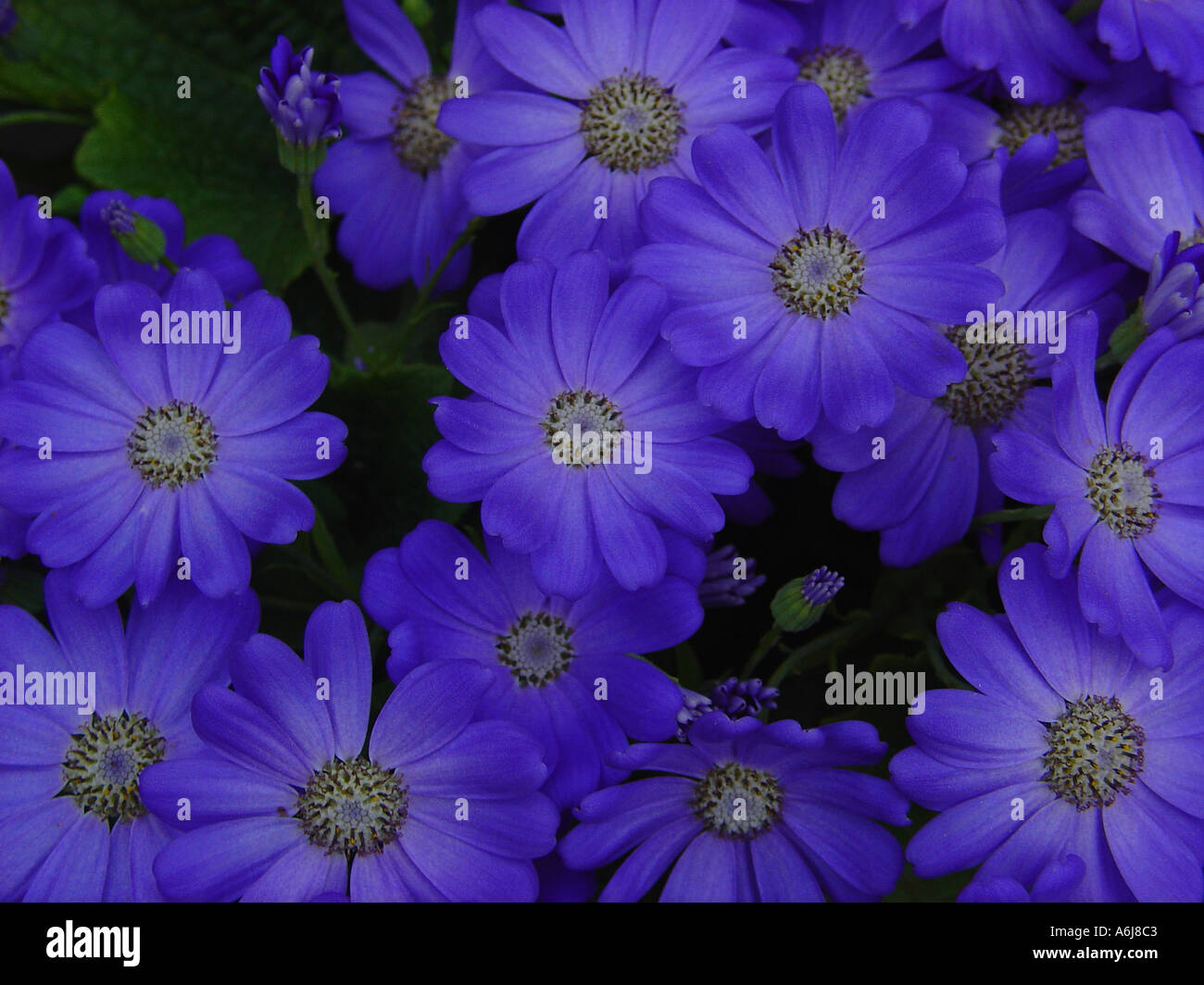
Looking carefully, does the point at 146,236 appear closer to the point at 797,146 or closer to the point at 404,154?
the point at 404,154

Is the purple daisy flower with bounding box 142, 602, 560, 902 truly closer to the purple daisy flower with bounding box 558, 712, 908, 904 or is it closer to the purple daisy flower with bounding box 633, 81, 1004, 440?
the purple daisy flower with bounding box 558, 712, 908, 904

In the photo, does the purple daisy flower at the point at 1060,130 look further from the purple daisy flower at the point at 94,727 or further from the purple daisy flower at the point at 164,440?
the purple daisy flower at the point at 94,727

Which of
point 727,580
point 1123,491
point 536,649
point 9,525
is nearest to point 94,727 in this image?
point 9,525

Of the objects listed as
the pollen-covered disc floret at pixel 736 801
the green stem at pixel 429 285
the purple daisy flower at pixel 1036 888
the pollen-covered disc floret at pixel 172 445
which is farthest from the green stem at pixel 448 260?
the purple daisy flower at pixel 1036 888

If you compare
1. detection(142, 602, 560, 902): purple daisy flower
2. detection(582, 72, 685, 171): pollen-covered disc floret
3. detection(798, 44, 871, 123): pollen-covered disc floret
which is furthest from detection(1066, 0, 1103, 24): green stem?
detection(142, 602, 560, 902): purple daisy flower

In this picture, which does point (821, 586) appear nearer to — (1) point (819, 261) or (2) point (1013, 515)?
(2) point (1013, 515)
